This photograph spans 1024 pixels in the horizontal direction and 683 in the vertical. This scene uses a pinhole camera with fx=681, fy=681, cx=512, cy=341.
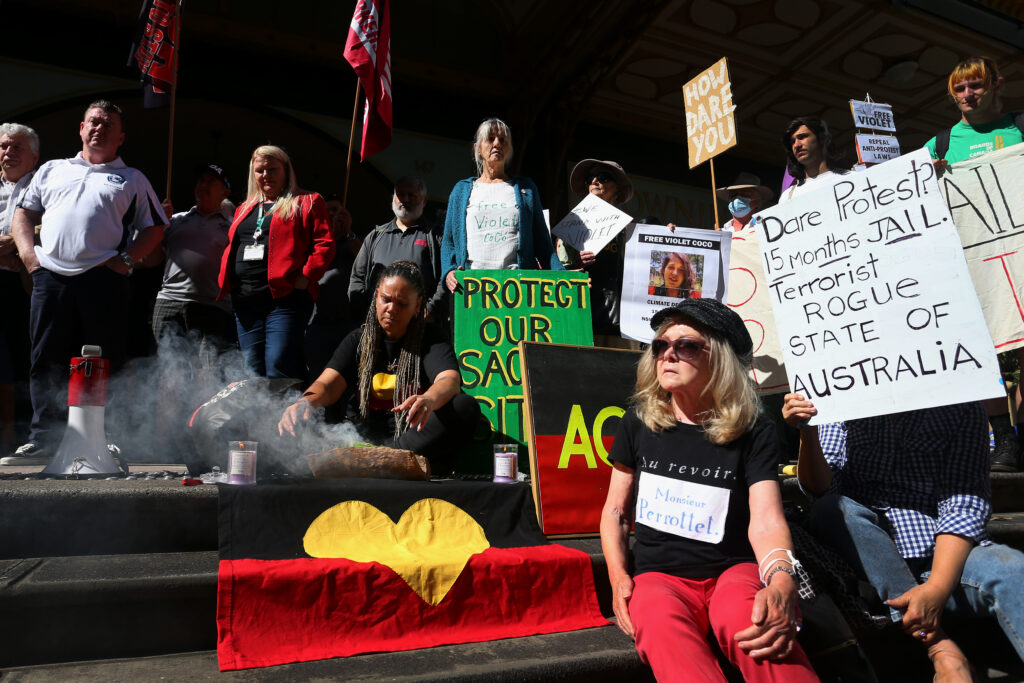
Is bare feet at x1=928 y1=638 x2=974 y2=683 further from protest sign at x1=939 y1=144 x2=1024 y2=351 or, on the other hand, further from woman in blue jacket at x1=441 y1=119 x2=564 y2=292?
woman in blue jacket at x1=441 y1=119 x2=564 y2=292

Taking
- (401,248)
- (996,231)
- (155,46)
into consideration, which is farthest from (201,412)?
(996,231)

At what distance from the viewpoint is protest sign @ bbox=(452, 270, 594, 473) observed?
137 inches

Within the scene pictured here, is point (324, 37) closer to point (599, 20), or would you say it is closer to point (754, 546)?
point (599, 20)

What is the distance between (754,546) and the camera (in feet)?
6.03

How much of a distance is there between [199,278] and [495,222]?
1917mm

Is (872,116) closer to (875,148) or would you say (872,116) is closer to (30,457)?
(875,148)

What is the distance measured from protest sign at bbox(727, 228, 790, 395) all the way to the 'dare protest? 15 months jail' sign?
58 cm

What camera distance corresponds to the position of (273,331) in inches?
144

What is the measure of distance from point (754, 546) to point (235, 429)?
2.08 m

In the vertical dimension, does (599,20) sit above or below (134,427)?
above

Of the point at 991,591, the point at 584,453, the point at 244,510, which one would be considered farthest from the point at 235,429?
the point at 991,591

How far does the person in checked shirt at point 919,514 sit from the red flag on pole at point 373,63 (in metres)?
3.75

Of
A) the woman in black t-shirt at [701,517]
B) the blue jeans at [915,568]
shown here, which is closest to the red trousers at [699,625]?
the woman in black t-shirt at [701,517]

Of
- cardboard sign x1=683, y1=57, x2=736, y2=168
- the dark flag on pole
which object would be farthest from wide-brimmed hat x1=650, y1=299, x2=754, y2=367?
the dark flag on pole
